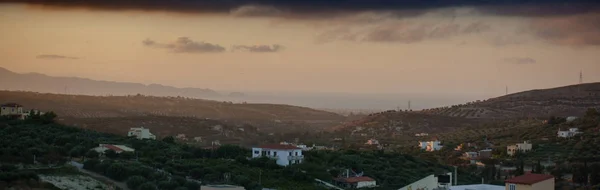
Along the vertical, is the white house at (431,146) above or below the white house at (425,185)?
above

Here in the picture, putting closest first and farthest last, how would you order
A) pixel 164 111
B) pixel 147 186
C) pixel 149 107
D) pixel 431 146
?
pixel 147 186 → pixel 431 146 → pixel 164 111 → pixel 149 107

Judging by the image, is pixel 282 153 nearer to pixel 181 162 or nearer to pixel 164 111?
pixel 181 162

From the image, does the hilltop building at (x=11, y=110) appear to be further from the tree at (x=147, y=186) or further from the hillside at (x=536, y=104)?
the hillside at (x=536, y=104)

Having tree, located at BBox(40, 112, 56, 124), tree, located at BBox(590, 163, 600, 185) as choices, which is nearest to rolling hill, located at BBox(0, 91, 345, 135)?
tree, located at BBox(40, 112, 56, 124)

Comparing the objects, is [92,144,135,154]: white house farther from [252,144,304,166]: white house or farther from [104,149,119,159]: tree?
[252,144,304,166]: white house

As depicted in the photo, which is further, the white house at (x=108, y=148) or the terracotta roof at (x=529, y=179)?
the white house at (x=108, y=148)

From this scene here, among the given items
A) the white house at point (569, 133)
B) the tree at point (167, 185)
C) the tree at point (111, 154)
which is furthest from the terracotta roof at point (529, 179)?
the white house at point (569, 133)

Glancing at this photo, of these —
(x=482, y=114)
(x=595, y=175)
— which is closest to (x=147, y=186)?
(x=595, y=175)
